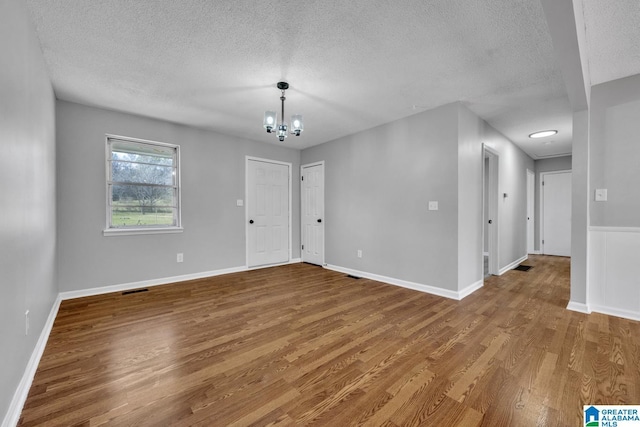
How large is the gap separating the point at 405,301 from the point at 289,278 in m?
1.91

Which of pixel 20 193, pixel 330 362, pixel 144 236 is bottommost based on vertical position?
pixel 330 362

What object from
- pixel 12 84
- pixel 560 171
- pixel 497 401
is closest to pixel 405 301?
pixel 497 401

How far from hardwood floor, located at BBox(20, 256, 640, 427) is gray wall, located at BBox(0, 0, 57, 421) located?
33 cm

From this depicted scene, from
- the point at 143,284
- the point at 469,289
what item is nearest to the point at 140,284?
the point at 143,284

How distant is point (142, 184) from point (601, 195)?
575 cm

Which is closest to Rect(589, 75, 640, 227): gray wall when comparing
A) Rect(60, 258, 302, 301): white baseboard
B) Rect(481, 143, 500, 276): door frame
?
Rect(481, 143, 500, 276): door frame

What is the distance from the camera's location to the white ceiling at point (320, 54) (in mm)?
1806

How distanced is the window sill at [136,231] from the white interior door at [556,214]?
8.18 meters

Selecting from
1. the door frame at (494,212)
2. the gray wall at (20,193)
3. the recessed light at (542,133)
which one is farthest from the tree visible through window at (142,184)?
the recessed light at (542,133)

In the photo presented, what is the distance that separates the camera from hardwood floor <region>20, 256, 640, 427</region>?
56.9 inches

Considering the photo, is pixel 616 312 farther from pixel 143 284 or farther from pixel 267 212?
pixel 143 284

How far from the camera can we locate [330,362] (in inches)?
75.1

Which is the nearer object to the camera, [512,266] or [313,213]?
[512,266]

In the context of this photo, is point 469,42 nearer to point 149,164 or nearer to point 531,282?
point 531,282
